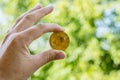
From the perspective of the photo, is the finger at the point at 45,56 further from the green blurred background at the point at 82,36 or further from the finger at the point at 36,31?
the green blurred background at the point at 82,36

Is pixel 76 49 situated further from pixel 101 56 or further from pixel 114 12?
pixel 114 12

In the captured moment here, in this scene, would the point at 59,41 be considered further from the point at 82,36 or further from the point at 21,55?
the point at 82,36

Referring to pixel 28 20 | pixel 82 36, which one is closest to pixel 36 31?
pixel 28 20

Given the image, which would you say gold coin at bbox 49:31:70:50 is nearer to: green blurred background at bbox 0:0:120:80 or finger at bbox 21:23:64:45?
finger at bbox 21:23:64:45

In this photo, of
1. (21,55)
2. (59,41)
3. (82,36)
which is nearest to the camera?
(21,55)

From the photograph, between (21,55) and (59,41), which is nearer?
(21,55)

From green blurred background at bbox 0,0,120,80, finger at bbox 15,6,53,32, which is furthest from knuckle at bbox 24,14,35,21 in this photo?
green blurred background at bbox 0,0,120,80
